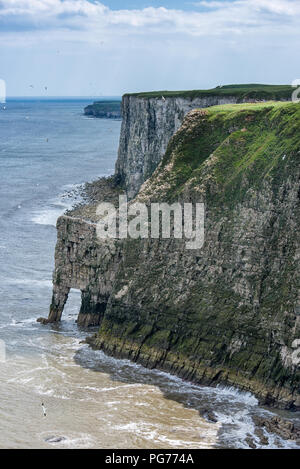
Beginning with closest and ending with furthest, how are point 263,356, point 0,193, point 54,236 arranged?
1. point 263,356
2. point 54,236
3. point 0,193

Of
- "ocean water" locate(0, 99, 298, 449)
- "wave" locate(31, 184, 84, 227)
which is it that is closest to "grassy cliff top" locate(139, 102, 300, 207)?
"ocean water" locate(0, 99, 298, 449)

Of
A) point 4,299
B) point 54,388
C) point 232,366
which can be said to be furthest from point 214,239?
point 4,299

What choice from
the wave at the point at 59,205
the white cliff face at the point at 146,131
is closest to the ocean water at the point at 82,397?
the wave at the point at 59,205

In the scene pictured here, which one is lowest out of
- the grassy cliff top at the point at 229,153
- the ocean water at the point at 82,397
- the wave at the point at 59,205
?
the ocean water at the point at 82,397

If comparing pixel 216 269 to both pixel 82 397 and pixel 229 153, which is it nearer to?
pixel 229 153

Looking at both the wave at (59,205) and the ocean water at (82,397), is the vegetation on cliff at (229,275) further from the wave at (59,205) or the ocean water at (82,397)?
the wave at (59,205)

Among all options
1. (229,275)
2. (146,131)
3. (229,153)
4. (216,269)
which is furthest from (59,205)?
(229,275)
